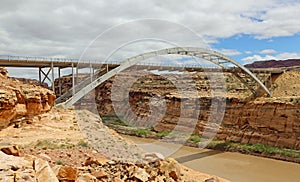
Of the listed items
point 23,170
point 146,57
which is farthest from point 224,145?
point 23,170

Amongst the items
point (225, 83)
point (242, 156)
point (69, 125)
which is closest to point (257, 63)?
point (225, 83)

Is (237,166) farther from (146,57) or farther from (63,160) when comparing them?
(63,160)

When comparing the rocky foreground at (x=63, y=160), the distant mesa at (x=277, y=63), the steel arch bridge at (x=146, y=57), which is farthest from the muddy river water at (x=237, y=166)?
the distant mesa at (x=277, y=63)

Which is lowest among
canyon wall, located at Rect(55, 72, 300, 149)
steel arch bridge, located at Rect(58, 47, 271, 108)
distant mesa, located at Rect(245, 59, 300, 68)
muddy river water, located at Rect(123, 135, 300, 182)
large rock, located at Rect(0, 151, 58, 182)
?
muddy river water, located at Rect(123, 135, 300, 182)

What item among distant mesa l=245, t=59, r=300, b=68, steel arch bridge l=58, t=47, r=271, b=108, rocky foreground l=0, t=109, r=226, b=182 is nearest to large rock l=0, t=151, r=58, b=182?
rocky foreground l=0, t=109, r=226, b=182

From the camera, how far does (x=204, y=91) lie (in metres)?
45.4

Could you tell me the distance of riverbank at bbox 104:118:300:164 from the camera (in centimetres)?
2798

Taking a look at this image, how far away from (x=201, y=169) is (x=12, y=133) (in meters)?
15.7

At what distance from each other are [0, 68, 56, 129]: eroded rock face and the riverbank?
2061cm

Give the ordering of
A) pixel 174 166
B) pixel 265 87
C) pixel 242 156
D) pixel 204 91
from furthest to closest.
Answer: pixel 204 91, pixel 265 87, pixel 242 156, pixel 174 166

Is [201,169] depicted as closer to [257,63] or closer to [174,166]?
[174,166]

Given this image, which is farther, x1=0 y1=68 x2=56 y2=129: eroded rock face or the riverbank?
the riverbank

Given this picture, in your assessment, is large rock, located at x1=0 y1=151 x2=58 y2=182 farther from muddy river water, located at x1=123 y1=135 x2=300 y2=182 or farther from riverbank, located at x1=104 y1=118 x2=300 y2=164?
riverbank, located at x1=104 y1=118 x2=300 y2=164

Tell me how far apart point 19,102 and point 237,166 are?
755 inches
